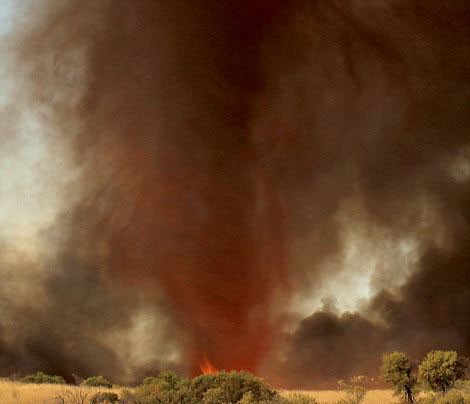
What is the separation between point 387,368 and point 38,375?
1544 inches

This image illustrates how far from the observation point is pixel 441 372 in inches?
1734

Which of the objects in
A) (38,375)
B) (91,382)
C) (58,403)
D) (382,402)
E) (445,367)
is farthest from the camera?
(38,375)

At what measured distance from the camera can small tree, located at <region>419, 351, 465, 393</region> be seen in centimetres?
4416

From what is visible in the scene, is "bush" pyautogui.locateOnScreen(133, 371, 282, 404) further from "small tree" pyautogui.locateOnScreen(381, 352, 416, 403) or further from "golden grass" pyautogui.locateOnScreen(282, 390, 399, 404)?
"small tree" pyautogui.locateOnScreen(381, 352, 416, 403)

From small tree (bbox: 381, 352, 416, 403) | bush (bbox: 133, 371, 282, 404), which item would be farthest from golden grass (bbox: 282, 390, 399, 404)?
bush (bbox: 133, 371, 282, 404)

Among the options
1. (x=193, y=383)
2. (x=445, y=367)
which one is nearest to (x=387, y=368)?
(x=445, y=367)

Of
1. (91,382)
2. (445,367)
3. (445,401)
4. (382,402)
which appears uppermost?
(91,382)

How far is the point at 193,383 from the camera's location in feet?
117

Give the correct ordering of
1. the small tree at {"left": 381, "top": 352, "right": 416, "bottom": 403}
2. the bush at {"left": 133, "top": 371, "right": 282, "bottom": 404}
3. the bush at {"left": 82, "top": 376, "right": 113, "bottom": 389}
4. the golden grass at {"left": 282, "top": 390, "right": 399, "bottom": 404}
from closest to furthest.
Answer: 1. the bush at {"left": 133, "top": 371, "right": 282, "bottom": 404}
2. the golden grass at {"left": 282, "top": 390, "right": 399, "bottom": 404}
3. the small tree at {"left": 381, "top": 352, "right": 416, "bottom": 403}
4. the bush at {"left": 82, "top": 376, "right": 113, "bottom": 389}

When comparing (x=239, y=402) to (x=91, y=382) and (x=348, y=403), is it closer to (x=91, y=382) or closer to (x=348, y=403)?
(x=348, y=403)

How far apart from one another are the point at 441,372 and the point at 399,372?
118 inches

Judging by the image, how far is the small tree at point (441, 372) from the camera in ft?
145

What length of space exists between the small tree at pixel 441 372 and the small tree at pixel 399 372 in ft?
3.35

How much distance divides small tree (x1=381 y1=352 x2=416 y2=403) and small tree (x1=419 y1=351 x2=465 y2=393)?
3.35 feet
